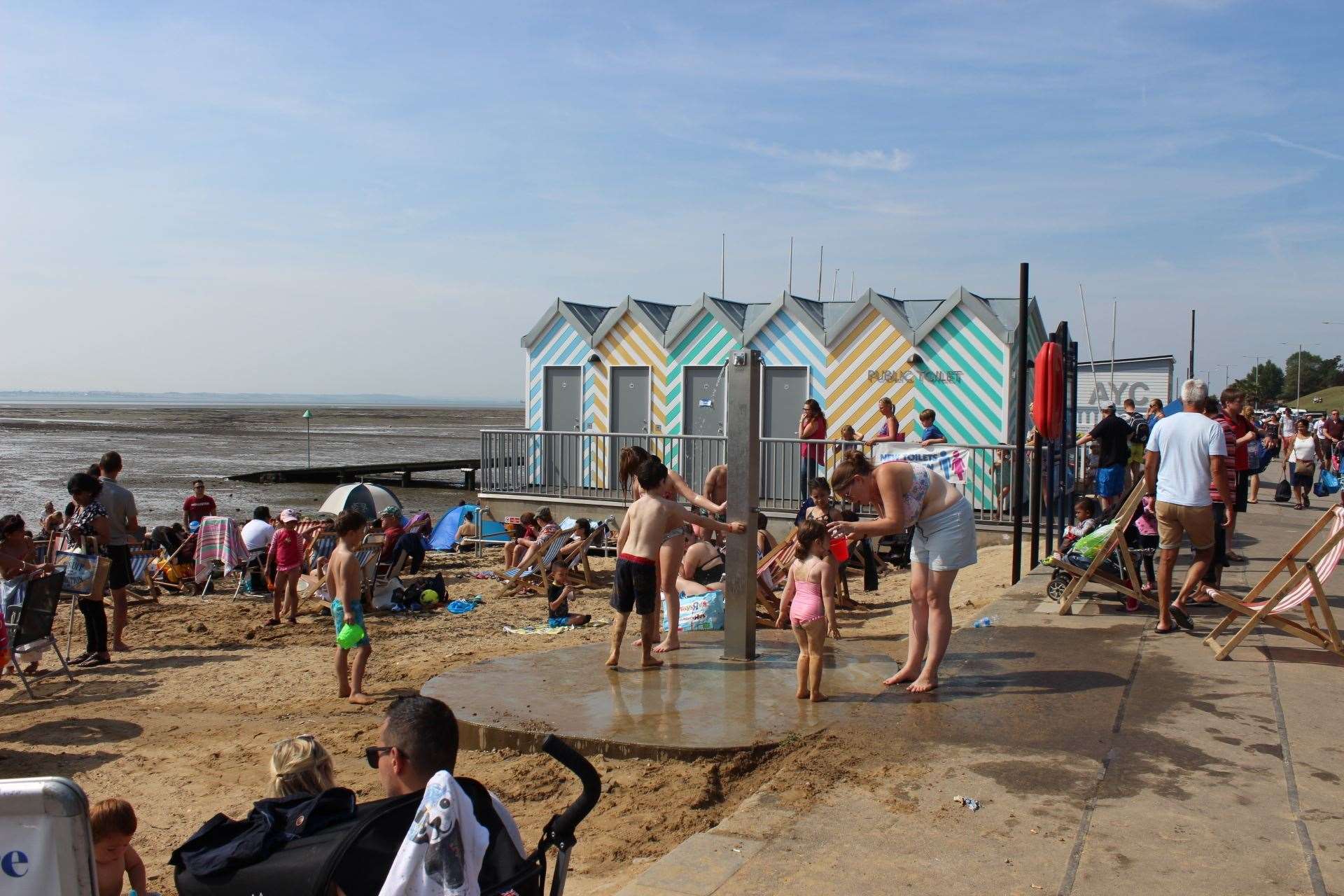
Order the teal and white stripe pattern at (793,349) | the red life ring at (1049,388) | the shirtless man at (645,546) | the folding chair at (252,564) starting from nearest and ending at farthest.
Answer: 1. the shirtless man at (645,546)
2. the red life ring at (1049,388)
3. the folding chair at (252,564)
4. the teal and white stripe pattern at (793,349)

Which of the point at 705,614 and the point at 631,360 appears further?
the point at 631,360

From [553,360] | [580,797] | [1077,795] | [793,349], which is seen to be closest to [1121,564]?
[1077,795]

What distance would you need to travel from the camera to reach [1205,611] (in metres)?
8.52

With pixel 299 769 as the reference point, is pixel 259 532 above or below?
below

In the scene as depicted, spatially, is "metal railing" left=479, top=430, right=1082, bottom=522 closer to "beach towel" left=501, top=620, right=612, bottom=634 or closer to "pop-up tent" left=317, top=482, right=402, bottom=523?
"pop-up tent" left=317, top=482, right=402, bottom=523

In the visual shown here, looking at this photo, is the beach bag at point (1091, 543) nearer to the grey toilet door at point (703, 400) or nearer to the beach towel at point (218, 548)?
the grey toilet door at point (703, 400)

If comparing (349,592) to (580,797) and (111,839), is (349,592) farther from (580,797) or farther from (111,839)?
(580,797)

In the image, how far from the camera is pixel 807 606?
6.02m

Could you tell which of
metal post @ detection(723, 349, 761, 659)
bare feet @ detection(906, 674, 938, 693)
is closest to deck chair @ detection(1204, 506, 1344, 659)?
bare feet @ detection(906, 674, 938, 693)

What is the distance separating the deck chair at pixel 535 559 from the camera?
13.5 meters

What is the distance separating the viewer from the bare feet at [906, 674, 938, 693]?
6.21 m

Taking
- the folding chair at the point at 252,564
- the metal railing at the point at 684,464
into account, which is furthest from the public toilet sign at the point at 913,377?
the folding chair at the point at 252,564

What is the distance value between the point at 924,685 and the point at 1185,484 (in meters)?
2.58

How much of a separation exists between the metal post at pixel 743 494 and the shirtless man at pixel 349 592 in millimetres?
2736
